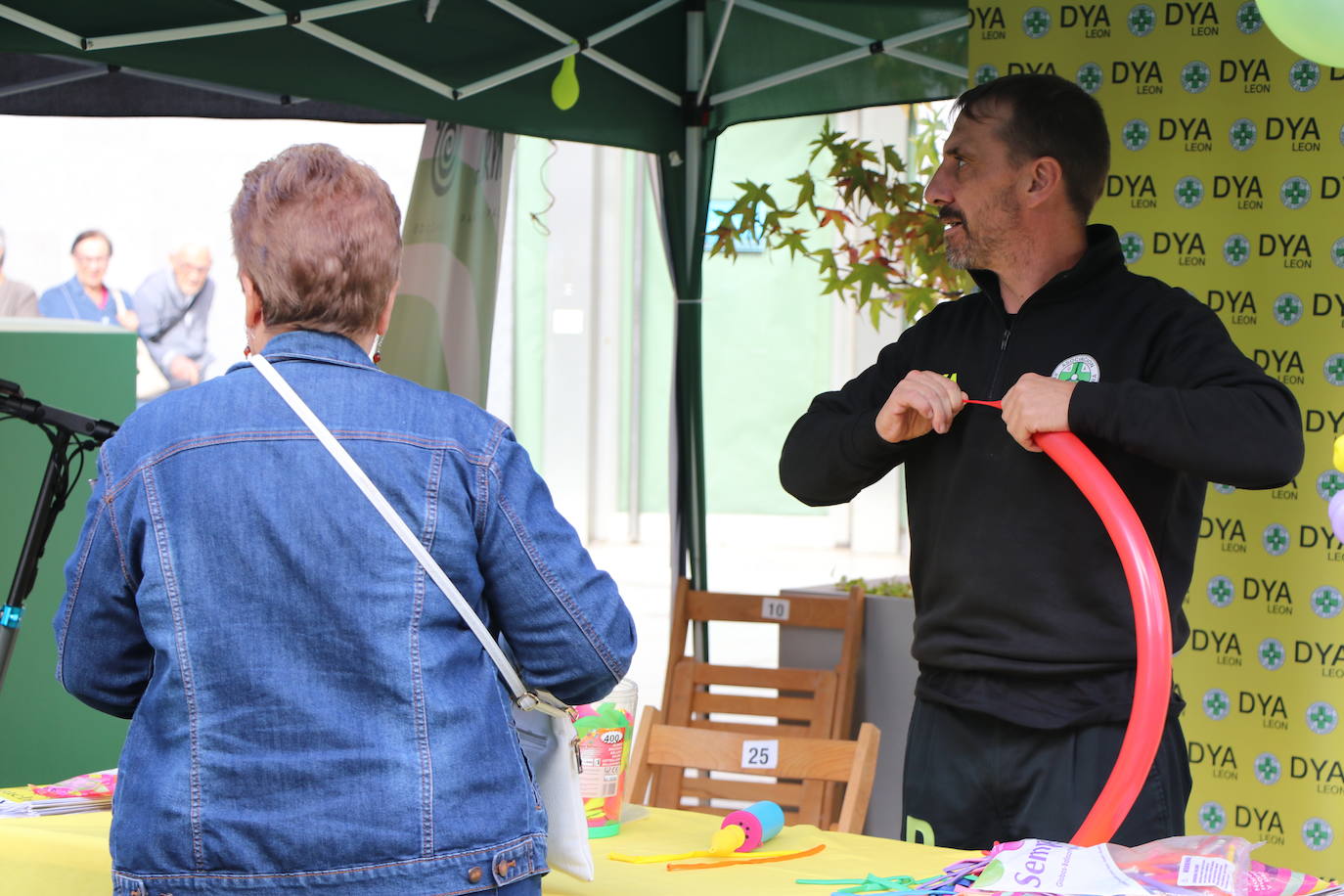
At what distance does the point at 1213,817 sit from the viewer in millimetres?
3287

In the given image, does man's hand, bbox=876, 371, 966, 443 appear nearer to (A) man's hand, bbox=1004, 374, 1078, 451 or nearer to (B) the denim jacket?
(A) man's hand, bbox=1004, 374, 1078, 451

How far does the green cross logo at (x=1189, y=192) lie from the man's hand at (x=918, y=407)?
1.59 m

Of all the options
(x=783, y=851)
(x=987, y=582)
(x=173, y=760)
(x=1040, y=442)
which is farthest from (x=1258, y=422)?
(x=173, y=760)

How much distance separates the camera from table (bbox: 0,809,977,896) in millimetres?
1778

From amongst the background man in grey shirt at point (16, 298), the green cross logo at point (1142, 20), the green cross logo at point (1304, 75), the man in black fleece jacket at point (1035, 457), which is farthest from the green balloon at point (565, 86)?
the background man in grey shirt at point (16, 298)

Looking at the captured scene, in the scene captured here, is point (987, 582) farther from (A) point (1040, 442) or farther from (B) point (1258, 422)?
(B) point (1258, 422)

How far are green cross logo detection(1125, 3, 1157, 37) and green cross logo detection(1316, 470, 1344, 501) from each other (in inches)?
42.4

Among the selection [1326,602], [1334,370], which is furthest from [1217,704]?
[1334,370]

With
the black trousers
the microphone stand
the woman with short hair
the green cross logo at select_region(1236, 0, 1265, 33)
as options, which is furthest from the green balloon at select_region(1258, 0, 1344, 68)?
the microphone stand

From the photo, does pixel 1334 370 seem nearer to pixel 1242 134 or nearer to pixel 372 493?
pixel 1242 134

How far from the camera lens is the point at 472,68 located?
392 centimetres

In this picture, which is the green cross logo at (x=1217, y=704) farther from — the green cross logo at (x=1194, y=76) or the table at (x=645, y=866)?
the table at (x=645, y=866)

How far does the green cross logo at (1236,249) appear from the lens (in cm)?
321

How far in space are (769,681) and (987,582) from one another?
6.97 feet
